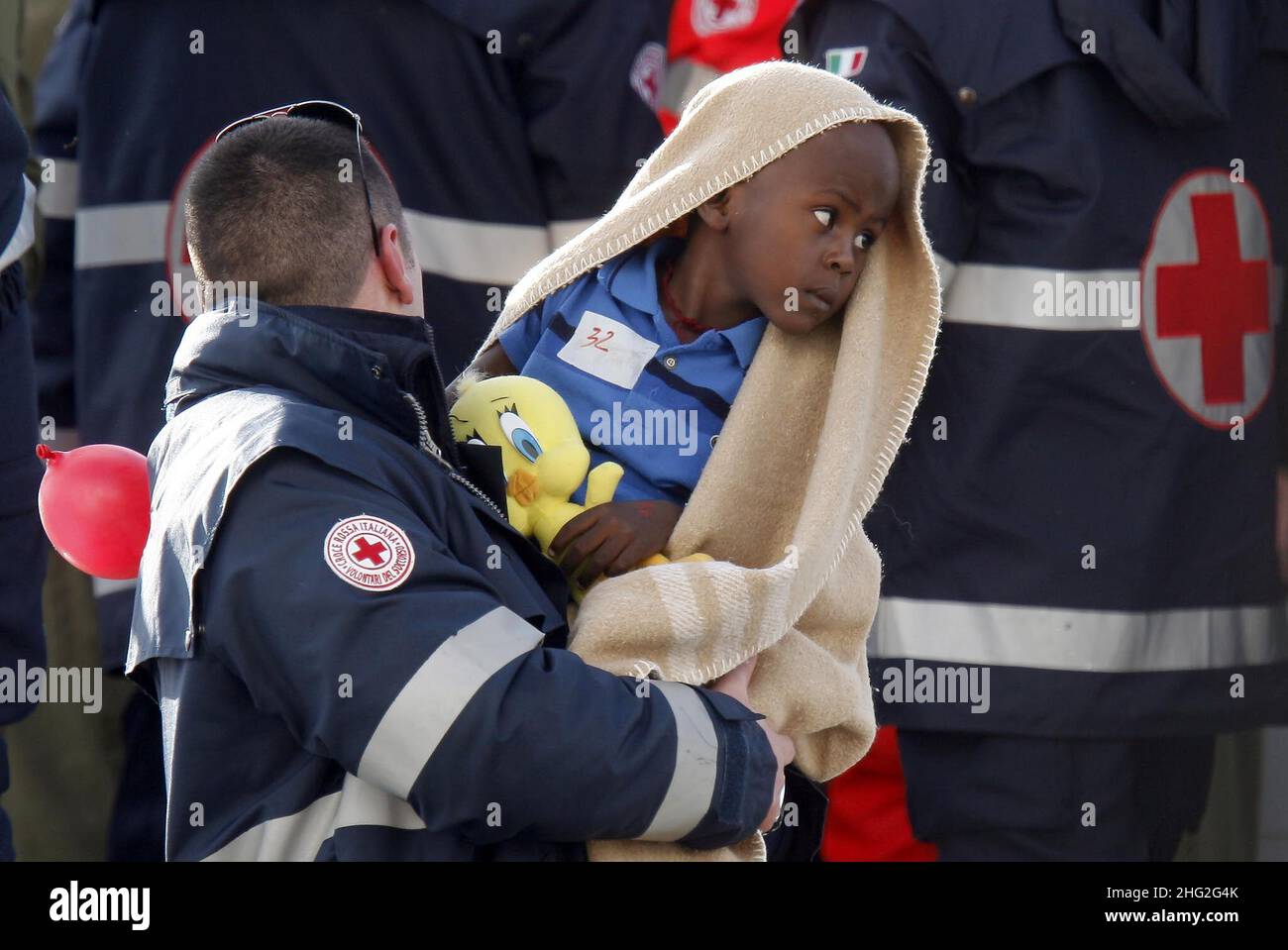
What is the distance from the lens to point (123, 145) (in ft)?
11.4

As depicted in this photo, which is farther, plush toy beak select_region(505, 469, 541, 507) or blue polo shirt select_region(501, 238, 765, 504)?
blue polo shirt select_region(501, 238, 765, 504)

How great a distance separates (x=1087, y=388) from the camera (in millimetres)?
3379

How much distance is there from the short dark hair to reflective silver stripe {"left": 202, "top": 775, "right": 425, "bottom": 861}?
0.58 meters

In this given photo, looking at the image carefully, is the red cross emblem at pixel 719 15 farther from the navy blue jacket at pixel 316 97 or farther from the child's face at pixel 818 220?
the child's face at pixel 818 220

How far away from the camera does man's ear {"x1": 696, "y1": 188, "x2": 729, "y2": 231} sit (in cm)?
249

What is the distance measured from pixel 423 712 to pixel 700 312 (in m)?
0.94

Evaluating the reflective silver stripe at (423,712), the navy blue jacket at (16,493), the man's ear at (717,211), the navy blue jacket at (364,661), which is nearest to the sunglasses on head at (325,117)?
the navy blue jacket at (364,661)

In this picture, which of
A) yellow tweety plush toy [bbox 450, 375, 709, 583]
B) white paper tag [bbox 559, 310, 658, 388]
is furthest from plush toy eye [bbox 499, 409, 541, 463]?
white paper tag [bbox 559, 310, 658, 388]

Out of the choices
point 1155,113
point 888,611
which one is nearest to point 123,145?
point 888,611

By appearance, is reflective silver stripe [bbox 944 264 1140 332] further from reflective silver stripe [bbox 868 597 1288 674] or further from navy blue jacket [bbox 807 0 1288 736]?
reflective silver stripe [bbox 868 597 1288 674]

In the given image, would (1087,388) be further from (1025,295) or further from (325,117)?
(325,117)

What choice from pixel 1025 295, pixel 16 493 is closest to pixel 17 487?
pixel 16 493

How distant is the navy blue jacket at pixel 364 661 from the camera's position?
1.78 meters
